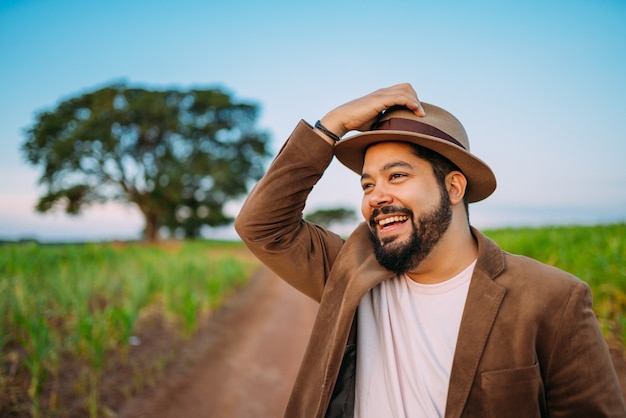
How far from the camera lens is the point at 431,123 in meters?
1.74

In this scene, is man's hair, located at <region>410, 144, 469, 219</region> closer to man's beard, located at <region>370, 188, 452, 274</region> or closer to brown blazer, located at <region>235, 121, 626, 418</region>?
man's beard, located at <region>370, 188, 452, 274</region>

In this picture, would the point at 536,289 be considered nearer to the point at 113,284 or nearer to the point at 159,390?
the point at 159,390

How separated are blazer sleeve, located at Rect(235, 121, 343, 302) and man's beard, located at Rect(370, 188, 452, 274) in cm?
34

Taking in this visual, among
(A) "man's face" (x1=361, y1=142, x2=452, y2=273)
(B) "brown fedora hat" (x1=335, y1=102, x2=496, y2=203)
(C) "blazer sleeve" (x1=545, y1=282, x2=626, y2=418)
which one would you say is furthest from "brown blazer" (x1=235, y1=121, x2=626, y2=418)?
(B) "brown fedora hat" (x1=335, y1=102, x2=496, y2=203)

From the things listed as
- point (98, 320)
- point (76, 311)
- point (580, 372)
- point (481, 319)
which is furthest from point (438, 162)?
point (76, 311)

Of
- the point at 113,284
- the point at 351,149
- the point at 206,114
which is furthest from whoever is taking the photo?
the point at 206,114

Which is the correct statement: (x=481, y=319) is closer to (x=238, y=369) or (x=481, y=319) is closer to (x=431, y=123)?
(x=431, y=123)

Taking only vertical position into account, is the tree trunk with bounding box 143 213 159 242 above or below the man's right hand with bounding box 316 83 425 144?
below

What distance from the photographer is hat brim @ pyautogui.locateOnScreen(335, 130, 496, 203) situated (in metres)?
1.72

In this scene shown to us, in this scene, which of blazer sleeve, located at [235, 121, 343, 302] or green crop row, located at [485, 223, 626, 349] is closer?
blazer sleeve, located at [235, 121, 343, 302]

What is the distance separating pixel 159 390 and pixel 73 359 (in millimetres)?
1075

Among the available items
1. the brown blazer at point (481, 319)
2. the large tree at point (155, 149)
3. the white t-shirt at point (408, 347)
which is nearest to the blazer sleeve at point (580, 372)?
the brown blazer at point (481, 319)

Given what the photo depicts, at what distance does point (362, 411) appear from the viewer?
66.3 inches

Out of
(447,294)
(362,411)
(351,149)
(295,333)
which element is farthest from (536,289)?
(295,333)
